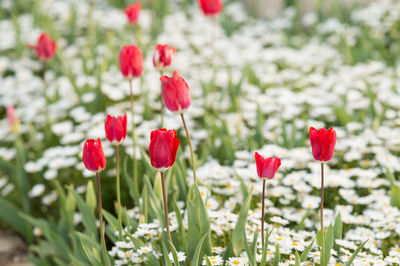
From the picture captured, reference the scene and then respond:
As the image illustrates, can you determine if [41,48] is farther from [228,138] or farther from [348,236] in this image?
[348,236]

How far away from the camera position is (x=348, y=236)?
205 cm

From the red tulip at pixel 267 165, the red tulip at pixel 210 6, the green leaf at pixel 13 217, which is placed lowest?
the green leaf at pixel 13 217

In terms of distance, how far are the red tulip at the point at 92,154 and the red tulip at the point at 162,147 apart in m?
0.19

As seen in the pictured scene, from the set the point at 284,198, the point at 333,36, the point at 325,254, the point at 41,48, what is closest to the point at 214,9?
the point at 41,48

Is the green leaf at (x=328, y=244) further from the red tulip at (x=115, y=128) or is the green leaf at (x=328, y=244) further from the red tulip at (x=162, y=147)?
the red tulip at (x=115, y=128)

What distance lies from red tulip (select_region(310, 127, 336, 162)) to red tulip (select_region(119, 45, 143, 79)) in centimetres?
83

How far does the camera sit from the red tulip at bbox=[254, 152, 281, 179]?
1.53 meters

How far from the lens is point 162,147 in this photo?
57.6 inches

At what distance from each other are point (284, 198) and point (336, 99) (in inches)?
47.7

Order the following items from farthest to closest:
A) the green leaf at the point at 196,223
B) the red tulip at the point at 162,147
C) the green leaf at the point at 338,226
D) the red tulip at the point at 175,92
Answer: the green leaf at the point at 338,226 → the green leaf at the point at 196,223 → the red tulip at the point at 175,92 → the red tulip at the point at 162,147

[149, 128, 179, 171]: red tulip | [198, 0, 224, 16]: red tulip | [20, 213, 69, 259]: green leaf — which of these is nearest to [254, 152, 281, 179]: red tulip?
[149, 128, 179, 171]: red tulip

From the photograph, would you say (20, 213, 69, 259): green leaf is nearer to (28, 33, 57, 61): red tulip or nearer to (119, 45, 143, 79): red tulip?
(119, 45, 143, 79): red tulip

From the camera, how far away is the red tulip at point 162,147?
144cm

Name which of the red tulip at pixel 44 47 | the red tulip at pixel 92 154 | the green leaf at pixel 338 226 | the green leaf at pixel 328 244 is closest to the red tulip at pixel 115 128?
the red tulip at pixel 92 154
